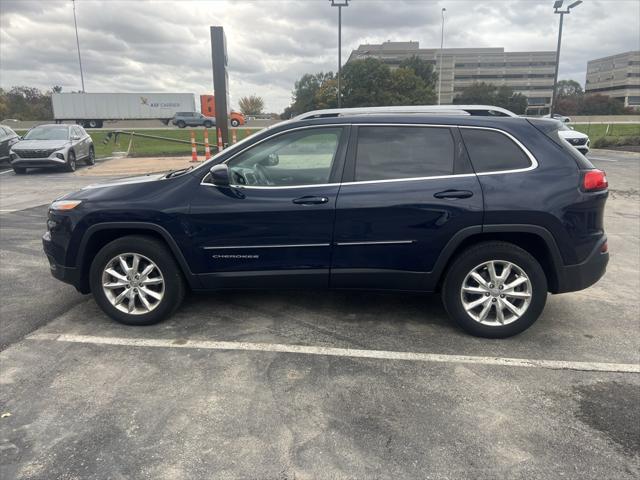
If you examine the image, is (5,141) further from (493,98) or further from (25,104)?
(493,98)

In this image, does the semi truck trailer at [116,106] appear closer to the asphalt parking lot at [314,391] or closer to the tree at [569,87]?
the asphalt parking lot at [314,391]

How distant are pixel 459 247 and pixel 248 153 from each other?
6.01ft

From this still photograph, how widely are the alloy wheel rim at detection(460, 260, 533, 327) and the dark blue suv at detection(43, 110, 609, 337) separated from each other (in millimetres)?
11

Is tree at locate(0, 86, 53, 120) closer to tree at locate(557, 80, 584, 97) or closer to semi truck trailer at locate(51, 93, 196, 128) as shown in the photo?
semi truck trailer at locate(51, 93, 196, 128)

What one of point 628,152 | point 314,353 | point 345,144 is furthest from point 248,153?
point 628,152

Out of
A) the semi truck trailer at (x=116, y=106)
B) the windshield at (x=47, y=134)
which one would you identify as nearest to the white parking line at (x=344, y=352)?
the windshield at (x=47, y=134)

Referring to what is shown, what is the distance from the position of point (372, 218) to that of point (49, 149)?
14.4 metres

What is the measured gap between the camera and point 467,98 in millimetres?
84625

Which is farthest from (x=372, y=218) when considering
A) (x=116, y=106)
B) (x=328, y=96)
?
(x=328, y=96)

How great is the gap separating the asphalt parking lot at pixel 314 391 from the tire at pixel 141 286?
14 centimetres

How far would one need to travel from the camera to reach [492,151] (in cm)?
369

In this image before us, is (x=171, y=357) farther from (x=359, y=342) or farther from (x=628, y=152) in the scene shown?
(x=628, y=152)

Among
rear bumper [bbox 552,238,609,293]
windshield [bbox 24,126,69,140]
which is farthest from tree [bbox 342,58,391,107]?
rear bumper [bbox 552,238,609,293]

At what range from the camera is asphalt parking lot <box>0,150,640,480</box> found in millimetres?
2430
